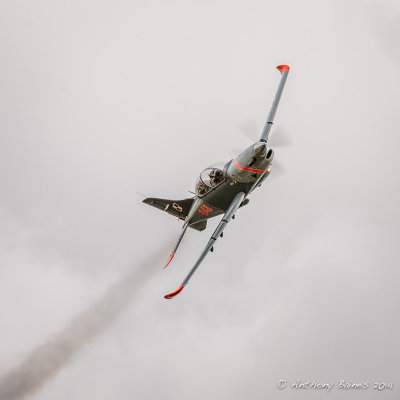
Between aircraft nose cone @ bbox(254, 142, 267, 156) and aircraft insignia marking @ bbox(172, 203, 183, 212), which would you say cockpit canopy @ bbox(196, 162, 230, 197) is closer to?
aircraft nose cone @ bbox(254, 142, 267, 156)

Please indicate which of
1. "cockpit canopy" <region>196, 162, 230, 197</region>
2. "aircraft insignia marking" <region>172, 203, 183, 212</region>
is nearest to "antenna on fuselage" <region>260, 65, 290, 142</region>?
"cockpit canopy" <region>196, 162, 230, 197</region>

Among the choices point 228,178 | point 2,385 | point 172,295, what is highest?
point 228,178

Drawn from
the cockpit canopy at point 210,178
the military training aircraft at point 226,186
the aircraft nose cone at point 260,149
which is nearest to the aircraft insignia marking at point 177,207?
the military training aircraft at point 226,186

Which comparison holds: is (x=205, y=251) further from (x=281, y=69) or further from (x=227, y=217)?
(x=281, y=69)

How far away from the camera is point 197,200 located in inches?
2057

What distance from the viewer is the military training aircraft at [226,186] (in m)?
47.5

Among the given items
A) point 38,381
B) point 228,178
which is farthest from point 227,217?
point 38,381

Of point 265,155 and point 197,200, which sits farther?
point 197,200

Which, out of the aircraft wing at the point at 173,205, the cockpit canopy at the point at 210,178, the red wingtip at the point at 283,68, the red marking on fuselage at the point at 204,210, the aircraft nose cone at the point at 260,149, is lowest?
the aircraft wing at the point at 173,205

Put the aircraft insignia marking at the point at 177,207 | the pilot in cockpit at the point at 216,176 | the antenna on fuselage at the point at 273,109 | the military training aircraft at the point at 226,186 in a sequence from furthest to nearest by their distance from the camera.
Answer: the aircraft insignia marking at the point at 177,207 < the antenna on fuselage at the point at 273,109 < the pilot in cockpit at the point at 216,176 < the military training aircraft at the point at 226,186

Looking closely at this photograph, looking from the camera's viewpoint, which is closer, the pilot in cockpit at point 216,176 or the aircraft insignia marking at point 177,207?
the pilot in cockpit at point 216,176

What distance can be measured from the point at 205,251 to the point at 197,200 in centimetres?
675

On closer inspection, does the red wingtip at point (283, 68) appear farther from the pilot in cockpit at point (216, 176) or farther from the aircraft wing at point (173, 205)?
the aircraft wing at point (173, 205)

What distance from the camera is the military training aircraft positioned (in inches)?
1869
